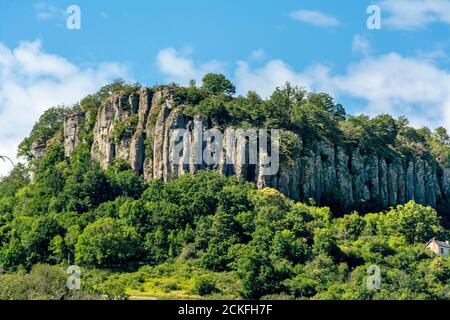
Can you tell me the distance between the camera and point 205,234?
9106 cm

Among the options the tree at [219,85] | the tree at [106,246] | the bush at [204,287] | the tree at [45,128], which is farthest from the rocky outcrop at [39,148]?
the bush at [204,287]

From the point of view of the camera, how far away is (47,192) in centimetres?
10300

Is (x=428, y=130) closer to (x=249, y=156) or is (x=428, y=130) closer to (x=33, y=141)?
(x=249, y=156)

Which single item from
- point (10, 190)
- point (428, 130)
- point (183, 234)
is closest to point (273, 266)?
point (183, 234)

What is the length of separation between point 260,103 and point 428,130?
37.8 meters

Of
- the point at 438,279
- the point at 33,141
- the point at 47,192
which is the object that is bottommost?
the point at 438,279

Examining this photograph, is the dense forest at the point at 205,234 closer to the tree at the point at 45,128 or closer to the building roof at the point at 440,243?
the building roof at the point at 440,243

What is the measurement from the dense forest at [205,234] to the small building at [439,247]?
144 cm

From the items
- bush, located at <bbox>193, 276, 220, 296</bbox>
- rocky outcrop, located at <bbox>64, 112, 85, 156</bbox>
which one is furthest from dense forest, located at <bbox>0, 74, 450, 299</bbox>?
rocky outcrop, located at <bbox>64, 112, 85, 156</bbox>

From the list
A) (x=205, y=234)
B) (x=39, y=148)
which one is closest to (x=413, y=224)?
(x=205, y=234)

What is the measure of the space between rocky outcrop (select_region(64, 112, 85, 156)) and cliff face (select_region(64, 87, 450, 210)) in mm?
127

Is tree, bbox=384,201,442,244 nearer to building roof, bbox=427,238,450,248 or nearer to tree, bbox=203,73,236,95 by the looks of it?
building roof, bbox=427,238,450,248

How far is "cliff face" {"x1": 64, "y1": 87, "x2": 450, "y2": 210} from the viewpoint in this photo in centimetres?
10200

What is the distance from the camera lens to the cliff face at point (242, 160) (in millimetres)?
102000
